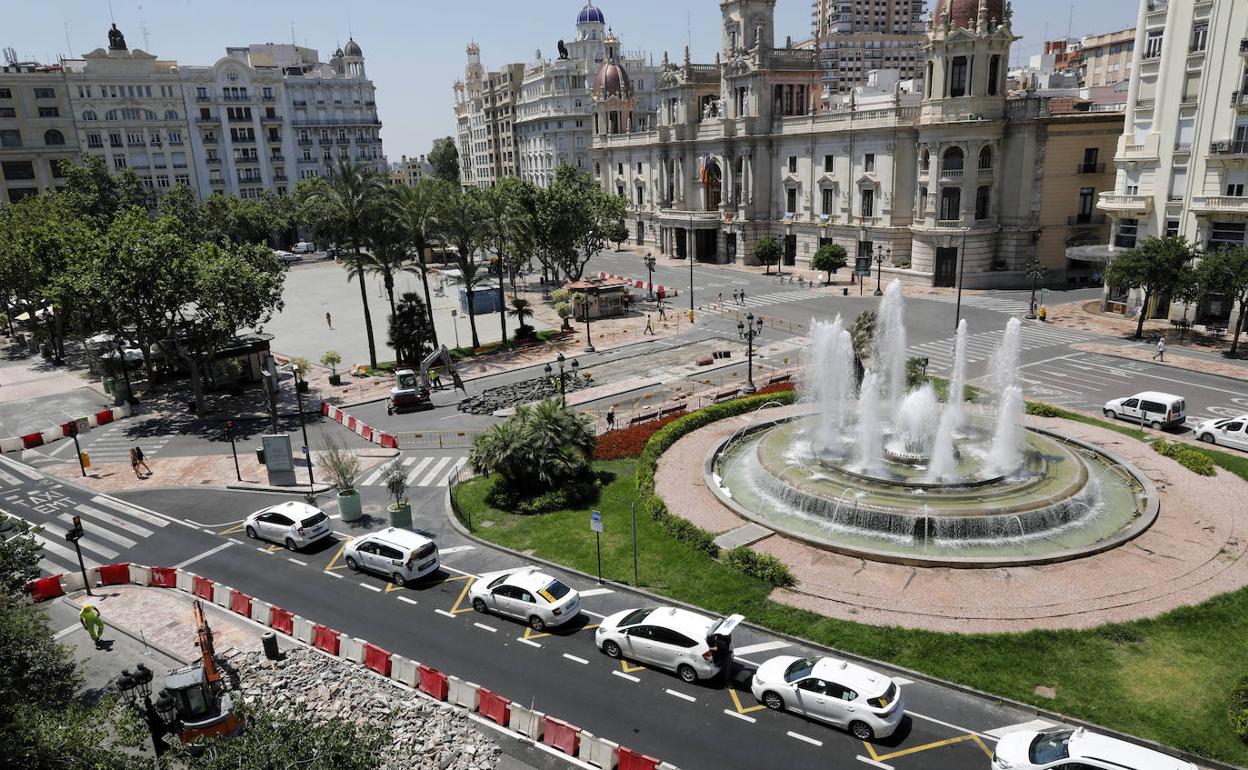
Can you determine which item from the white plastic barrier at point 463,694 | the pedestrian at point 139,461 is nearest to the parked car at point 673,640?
the white plastic barrier at point 463,694

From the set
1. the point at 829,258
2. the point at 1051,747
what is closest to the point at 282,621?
the point at 1051,747

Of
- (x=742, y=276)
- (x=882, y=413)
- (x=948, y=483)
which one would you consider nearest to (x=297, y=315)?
(x=742, y=276)

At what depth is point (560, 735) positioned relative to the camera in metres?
18.2

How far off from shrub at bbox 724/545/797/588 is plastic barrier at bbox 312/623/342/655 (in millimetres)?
12058

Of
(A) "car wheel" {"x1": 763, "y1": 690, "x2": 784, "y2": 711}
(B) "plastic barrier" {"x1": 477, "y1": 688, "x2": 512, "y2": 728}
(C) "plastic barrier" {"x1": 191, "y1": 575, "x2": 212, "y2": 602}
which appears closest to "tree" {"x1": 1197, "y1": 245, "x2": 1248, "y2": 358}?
(A) "car wheel" {"x1": 763, "y1": 690, "x2": 784, "y2": 711}

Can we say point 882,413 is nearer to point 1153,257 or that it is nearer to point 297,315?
point 1153,257

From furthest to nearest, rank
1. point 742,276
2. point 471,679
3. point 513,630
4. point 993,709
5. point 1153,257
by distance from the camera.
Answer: point 742,276, point 1153,257, point 513,630, point 471,679, point 993,709

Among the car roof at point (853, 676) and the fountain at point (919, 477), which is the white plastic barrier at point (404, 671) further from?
the fountain at point (919, 477)

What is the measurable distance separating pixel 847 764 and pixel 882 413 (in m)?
22.3

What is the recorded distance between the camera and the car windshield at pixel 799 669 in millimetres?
19125

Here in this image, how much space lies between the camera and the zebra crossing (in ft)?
167

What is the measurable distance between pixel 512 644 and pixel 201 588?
11248 mm

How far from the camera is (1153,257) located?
4994 centimetres

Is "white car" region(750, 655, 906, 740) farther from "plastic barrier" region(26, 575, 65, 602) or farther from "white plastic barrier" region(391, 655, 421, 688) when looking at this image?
"plastic barrier" region(26, 575, 65, 602)
